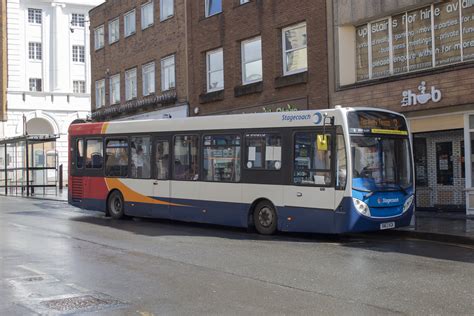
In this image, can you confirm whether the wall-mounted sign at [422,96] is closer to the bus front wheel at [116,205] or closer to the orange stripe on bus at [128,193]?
the orange stripe on bus at [128,193]

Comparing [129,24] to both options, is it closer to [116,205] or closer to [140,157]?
[116,205]

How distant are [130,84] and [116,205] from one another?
47.4 ft

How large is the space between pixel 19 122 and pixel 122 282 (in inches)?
1634

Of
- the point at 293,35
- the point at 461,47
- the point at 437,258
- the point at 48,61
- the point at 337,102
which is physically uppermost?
the point at 48,61

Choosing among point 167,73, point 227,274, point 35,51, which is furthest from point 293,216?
point 35,51

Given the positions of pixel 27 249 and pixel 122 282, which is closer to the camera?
pixel 122 282

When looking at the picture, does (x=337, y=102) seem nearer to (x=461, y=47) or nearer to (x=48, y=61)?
(x=461, y=47)

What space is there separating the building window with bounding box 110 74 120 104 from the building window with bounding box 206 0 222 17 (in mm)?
9231

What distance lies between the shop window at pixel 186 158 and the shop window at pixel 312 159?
3194 mm

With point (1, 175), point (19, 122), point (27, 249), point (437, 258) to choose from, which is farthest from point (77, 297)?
point (19, 122)

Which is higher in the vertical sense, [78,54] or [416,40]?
[78,54]

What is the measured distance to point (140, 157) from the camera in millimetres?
16391

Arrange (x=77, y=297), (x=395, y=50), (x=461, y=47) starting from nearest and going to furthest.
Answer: (x=77, y=297)
(x=461, y=47)
(x=395, y=50)

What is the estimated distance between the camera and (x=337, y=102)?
18.2m
